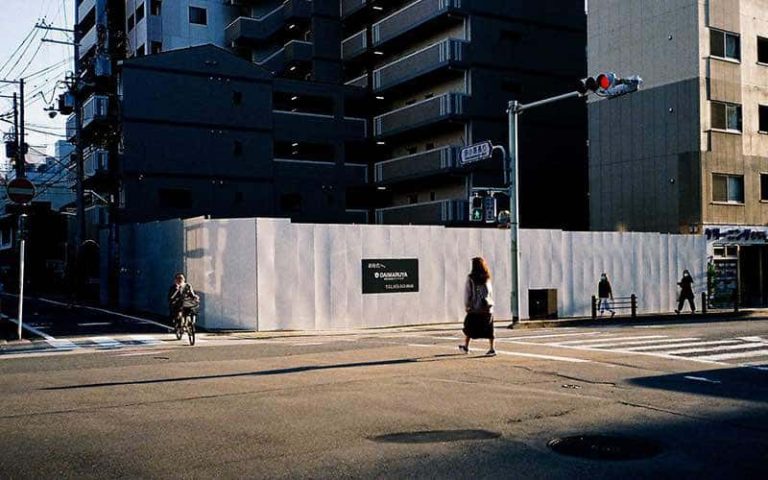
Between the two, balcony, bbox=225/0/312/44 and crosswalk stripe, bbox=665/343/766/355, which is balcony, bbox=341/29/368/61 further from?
crosswalk stripe, bbox=665/343/766/355

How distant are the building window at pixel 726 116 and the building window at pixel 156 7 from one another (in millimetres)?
36093

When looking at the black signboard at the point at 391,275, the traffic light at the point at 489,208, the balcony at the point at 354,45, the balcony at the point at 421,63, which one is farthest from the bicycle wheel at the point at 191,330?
the balcony at the point at 354,45

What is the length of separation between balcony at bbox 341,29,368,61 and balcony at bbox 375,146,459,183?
7565mm

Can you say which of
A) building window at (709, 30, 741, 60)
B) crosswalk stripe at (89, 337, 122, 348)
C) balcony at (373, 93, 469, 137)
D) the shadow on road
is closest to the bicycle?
crosswalk stripe at (89, 337, 122, 348)

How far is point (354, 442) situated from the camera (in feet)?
24.6

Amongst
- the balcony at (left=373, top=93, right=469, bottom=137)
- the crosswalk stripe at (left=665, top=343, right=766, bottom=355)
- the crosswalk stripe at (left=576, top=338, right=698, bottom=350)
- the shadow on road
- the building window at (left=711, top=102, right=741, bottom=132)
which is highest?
the balcony at (left=373, top=93, right=469, bottom=137)

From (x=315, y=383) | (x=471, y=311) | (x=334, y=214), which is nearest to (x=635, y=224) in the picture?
(x=334, y=214)

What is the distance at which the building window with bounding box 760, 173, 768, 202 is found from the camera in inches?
1441

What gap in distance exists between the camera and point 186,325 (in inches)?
737

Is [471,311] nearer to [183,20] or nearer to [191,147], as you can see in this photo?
[191,147]

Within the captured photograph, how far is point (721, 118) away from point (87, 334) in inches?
1122

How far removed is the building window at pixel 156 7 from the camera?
170 feet

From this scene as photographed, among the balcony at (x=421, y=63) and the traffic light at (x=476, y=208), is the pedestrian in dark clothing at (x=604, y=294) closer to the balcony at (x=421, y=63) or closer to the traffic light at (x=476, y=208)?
the traffic light at (x=476, y=208)

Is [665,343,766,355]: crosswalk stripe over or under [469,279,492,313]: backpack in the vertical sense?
under
